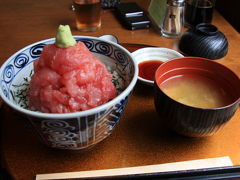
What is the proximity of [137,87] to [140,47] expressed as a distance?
301 millimetres

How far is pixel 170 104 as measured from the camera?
0.69 m

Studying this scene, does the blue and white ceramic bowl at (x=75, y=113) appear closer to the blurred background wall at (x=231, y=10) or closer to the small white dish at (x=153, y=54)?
the small white dish at (x=153, y=54)

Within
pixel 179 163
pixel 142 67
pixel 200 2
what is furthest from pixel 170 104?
pixel 200 2

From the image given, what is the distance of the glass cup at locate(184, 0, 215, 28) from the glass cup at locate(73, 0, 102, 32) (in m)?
0.53

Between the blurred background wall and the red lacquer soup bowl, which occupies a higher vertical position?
the red lacquer soup bowl

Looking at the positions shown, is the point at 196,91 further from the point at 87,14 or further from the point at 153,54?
the point at 87,14

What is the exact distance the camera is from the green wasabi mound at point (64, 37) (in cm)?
65

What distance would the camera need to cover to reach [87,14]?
145cm

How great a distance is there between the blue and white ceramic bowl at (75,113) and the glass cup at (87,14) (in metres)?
0.64

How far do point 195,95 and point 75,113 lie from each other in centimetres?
39

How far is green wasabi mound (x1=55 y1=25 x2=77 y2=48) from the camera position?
2.14 feet

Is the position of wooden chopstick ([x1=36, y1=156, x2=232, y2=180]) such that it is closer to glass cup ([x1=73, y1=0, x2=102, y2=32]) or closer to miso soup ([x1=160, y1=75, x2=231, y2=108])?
miso soup ([x1=160, y1=75, x2=231, y2=108])

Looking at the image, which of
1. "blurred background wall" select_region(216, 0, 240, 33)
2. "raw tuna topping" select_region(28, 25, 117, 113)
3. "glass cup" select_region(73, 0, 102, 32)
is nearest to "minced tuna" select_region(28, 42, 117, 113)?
"raw tuna topping" select_region(28, 25, 117, 113)

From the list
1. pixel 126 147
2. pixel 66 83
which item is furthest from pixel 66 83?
pixel 126 147
